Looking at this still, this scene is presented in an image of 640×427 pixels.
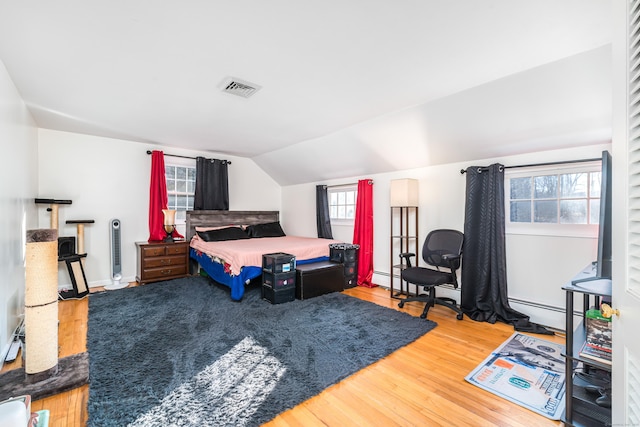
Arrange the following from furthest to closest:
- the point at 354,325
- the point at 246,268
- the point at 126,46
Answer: the point at 246,268
the point at 354,325
the point at 126,46

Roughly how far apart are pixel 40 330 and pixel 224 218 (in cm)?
368

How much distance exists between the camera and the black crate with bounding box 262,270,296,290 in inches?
136

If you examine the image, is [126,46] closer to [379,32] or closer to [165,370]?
[379,32]

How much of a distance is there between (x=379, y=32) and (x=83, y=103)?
10.3 feet

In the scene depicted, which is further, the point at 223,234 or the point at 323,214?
the point at 323,214

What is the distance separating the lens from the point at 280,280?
350 cm

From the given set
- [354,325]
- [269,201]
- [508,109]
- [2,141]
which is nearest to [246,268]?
[354,325]

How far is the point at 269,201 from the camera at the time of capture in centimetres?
623

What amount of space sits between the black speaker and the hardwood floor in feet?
6.10

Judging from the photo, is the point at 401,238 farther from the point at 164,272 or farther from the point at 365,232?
the point at 164,272

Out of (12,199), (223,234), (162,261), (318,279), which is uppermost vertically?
(12,199)

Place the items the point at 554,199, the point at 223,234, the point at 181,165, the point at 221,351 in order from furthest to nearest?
the point at 181,165 < the point at 223,234 < the point at 554,199 < the point at 221,351

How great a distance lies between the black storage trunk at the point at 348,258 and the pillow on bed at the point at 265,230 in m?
1.65

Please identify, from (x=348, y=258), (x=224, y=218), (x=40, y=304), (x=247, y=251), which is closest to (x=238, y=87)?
(x=247, y=251)
